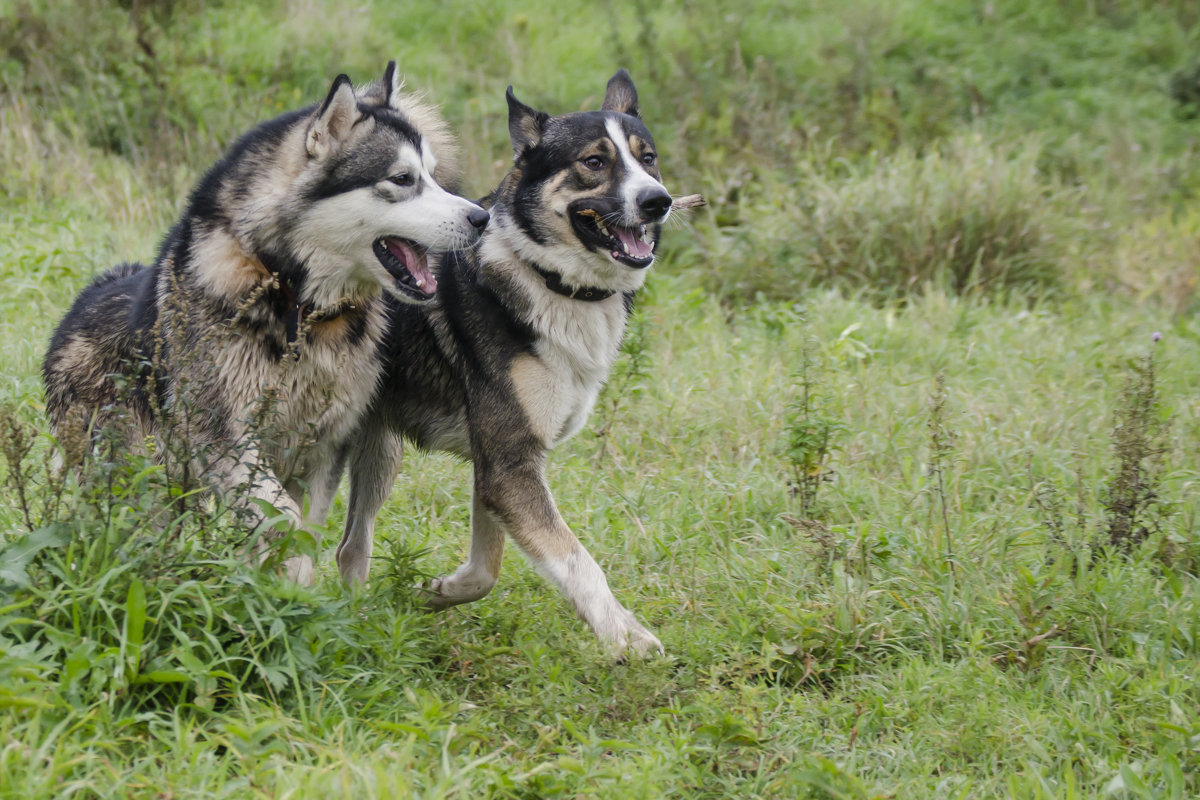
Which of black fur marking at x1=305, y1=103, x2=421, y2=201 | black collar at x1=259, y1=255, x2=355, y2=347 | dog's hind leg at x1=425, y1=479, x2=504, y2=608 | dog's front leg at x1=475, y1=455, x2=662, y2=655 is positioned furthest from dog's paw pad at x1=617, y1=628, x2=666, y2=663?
black fur marking at x1=305, y1=103, x2=421, y2=201

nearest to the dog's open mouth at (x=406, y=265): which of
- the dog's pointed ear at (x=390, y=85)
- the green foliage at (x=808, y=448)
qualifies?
the dog's pointed ear at (x=390, y=85)

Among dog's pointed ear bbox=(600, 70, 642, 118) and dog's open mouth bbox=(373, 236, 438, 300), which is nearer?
dog's open mouth bbox=(373, 236, 438, 300)

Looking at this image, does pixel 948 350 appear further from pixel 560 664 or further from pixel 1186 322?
pixel 560 664

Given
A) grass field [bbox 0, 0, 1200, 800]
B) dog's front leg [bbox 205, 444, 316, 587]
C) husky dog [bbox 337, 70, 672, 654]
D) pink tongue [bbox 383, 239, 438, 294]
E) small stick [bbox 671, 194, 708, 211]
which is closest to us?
grass field [bbox 0, 0, 1200, 800]

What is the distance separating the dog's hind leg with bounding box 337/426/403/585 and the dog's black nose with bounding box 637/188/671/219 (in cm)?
123

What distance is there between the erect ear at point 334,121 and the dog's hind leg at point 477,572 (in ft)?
3.93

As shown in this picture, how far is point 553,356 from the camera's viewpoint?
3.62 metres

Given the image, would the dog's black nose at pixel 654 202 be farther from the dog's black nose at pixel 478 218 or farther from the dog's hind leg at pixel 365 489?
the dog's hind leg at pixel 365 489

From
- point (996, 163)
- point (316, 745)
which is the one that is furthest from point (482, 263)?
point (996, 163)

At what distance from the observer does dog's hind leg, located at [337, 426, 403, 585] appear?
3.85 meters

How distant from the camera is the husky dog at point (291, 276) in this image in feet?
10.6

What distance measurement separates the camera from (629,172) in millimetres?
3717

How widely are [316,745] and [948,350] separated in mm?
4414

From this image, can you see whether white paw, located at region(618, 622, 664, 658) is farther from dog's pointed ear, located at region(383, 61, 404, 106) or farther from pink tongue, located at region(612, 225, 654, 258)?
dog's pointed ear, located at region(383, 61, 404, 106)
